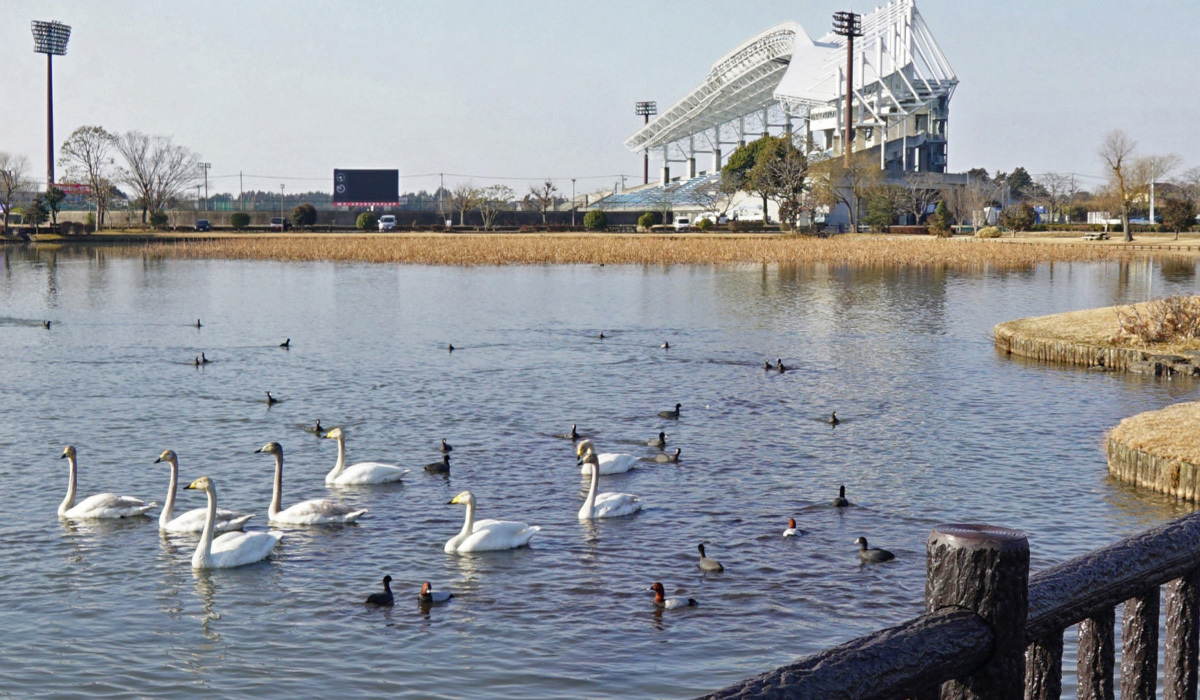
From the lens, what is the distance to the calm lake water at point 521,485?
1102 cm

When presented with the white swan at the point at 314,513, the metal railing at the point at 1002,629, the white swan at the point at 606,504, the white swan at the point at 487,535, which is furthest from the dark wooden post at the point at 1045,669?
the white swan at the point at 314,513

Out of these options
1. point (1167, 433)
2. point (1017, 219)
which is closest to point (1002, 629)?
point (1167, 433)

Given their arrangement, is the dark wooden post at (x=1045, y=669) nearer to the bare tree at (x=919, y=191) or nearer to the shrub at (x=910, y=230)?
the shrub at (x=910, y=230)

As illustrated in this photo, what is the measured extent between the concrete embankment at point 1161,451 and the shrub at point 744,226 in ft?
293

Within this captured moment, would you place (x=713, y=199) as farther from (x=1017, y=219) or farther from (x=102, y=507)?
(x=102, y=507)

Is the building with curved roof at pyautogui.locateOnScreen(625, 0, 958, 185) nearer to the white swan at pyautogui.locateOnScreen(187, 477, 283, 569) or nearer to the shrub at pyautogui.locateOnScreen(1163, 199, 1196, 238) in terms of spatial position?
the shrub at pyautogui.locateOnScreen(1163, 199, 1196, 238)

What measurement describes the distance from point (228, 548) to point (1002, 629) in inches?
496

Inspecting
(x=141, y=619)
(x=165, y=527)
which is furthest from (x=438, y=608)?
(x=165, y=527)

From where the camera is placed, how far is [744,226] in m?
111

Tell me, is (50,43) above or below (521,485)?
above

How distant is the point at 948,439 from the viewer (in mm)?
20469

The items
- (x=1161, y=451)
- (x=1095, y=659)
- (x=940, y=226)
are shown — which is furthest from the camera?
(x=940, y=226)

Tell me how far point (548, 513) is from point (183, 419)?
958 centimetres

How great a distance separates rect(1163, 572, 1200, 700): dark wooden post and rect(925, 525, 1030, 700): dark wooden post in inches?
32.2
